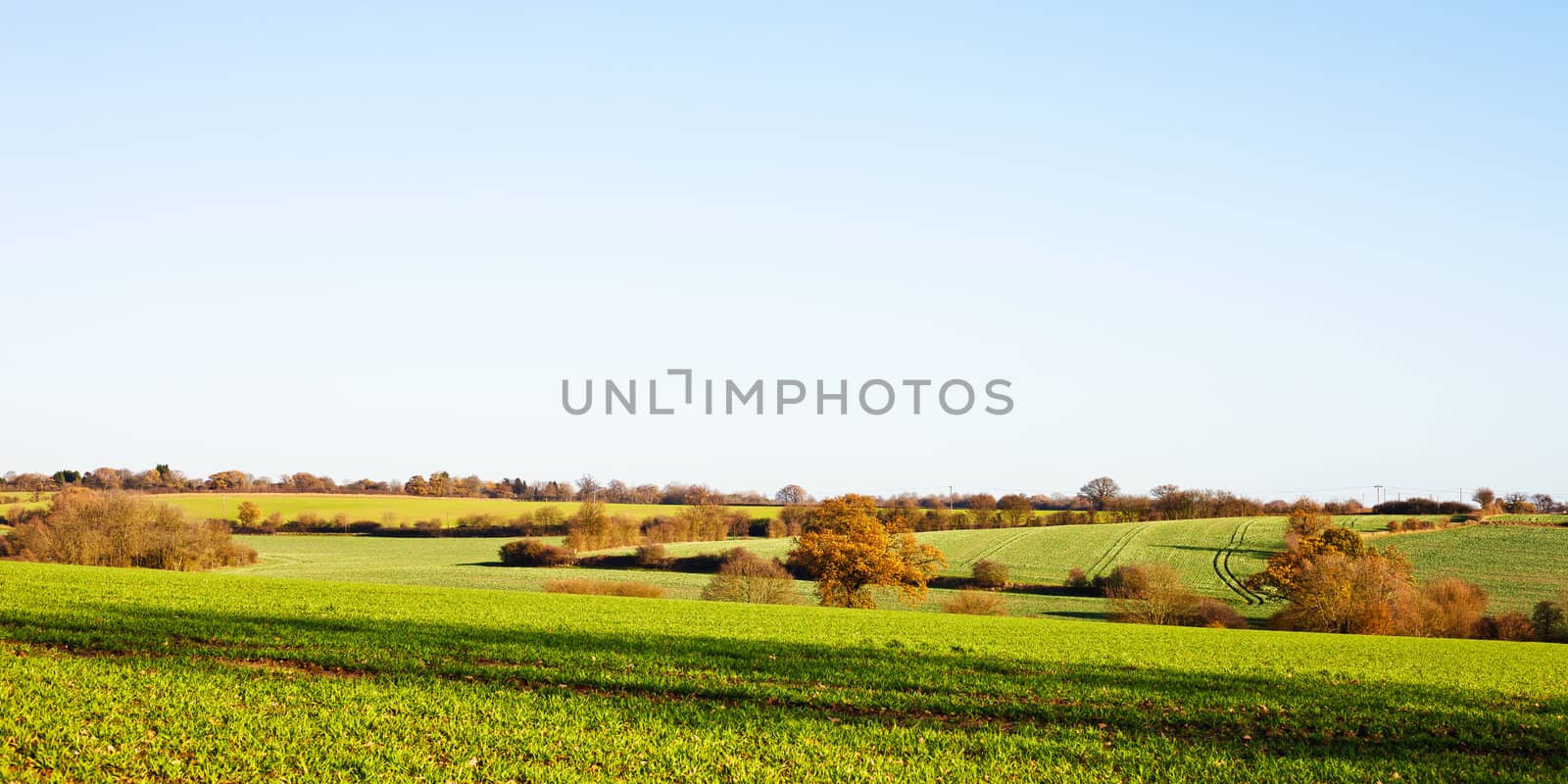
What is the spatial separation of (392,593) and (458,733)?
2686 centimetres

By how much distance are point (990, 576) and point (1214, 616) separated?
23413mm

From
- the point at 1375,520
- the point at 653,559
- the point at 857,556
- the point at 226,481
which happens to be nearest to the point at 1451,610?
the point at 857,556

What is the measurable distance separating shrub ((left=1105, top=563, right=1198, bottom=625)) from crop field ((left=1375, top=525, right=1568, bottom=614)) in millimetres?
26259

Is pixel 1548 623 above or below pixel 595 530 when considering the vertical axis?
below

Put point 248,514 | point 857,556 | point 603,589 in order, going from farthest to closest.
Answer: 1. point 248,514
2. point 857,556
3. point 603,589

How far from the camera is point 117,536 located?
74875 millimetres

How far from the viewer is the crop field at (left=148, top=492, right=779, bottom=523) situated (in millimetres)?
131750

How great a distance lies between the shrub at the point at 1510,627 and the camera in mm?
65875

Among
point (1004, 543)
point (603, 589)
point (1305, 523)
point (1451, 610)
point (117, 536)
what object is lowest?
point (1451, 610)

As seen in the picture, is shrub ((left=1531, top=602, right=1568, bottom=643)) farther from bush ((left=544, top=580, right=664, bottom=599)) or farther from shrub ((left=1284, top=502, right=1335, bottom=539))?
bush ((left=544, top=580, right=664, bottom=599))

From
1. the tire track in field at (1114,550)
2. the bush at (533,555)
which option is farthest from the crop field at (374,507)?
the tire track in field at (1114,550)

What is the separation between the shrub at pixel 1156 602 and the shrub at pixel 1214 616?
0.31 meters

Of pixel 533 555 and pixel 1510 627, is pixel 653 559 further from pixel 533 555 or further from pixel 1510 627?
pixel 1510 627

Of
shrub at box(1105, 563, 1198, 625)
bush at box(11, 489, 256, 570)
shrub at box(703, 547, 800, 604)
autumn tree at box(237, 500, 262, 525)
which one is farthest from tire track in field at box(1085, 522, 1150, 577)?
autumn tree at box(237, 500, 262, 525)
